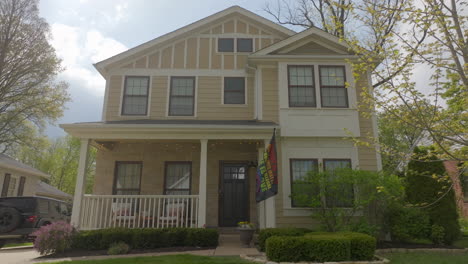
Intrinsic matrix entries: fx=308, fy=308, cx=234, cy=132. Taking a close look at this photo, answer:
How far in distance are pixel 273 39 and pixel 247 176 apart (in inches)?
217

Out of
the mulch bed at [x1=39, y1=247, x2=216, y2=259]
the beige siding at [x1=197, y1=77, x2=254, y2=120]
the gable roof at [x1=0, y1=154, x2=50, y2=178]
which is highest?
the beige siding at [x1=197, y1=77, x2=254, y2=120]

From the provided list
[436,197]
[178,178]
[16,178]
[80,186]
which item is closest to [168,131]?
[178,178]

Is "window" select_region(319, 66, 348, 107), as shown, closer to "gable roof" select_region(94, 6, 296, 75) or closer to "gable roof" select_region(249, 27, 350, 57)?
"gable roof" select_region(249, 27, 350, 57)

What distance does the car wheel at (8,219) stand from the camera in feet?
31.9

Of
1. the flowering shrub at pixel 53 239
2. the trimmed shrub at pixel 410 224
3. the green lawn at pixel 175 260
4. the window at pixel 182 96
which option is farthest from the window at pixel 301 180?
the flowering shrub at pixel 53 239

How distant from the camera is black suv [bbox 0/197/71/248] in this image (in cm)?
977

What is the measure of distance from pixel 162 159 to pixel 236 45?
17.0 ft

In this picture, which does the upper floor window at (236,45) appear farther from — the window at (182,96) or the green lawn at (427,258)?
the green lawn at (427,258)

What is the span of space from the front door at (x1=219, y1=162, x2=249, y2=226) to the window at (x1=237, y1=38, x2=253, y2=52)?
4.47 metres

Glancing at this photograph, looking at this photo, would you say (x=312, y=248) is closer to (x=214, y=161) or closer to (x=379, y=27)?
(x=379, y=27)

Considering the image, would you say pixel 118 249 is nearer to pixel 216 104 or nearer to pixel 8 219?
pixel 8 219

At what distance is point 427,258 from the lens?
263 inches

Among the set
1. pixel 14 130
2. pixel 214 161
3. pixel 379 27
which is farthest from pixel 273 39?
pixel 14 130

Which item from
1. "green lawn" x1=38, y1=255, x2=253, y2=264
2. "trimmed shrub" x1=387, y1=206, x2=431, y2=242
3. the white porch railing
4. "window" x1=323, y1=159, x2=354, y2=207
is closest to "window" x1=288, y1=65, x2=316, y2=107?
"window" x1=323, y1=159, x2=354, y2=207
